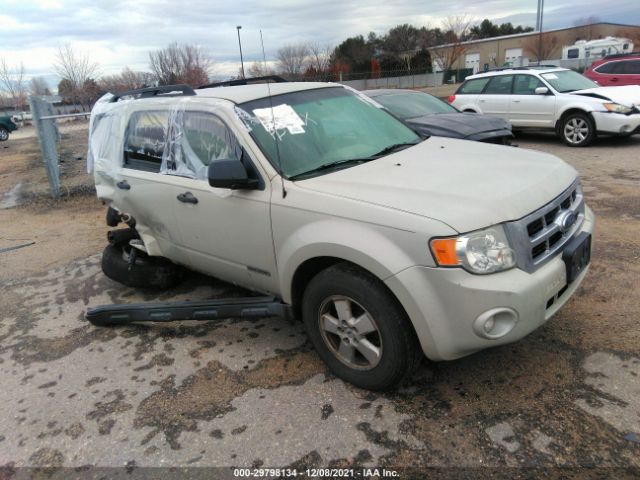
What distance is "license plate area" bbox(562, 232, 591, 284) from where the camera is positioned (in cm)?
273

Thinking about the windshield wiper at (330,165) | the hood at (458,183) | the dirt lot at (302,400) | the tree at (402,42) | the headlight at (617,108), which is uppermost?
the tree at (402,42)

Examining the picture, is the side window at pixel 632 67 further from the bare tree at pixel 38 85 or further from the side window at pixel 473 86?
the bare tree at pixel 38 85

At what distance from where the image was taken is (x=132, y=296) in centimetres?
484

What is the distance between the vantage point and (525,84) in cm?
1098

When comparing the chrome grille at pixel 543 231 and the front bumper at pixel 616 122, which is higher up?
the chrome grille at pixel 543 231

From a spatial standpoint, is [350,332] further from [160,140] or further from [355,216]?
[160,140]

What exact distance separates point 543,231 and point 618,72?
47.6 ft

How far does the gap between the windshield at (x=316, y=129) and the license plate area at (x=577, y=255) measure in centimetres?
140

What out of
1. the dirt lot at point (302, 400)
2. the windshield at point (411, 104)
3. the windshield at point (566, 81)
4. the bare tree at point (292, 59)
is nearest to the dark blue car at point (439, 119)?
the windshield at point (411, 104)

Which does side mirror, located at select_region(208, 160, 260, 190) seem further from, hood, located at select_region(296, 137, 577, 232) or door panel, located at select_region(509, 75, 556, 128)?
door panel, located at select_region(509, 75, 556, 128)

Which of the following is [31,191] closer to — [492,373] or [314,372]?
[314,372]

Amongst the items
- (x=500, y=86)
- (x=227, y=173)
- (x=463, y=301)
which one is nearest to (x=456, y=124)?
(x=500, y=86)

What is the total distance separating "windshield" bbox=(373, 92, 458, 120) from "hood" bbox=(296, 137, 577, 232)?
16.7ft

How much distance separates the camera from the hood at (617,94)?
384 inches
